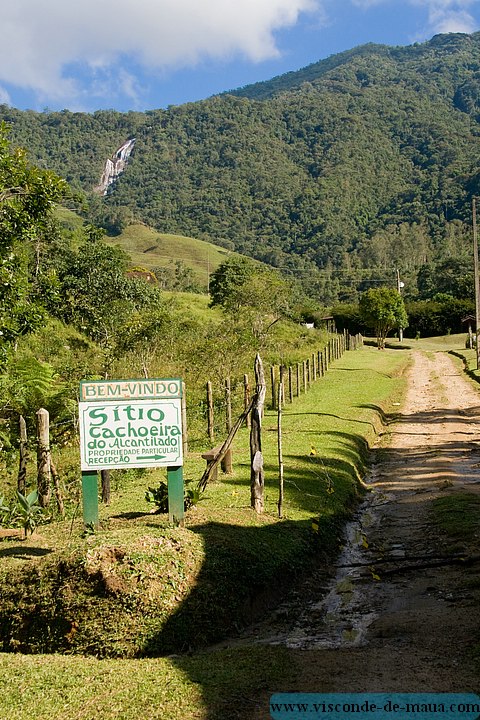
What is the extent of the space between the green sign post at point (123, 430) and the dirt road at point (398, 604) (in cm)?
245

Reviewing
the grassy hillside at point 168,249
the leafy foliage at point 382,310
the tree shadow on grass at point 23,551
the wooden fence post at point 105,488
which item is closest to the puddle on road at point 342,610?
the tree shadow on grass at point 23,551

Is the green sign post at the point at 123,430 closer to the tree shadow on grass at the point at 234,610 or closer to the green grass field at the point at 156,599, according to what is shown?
the green grass field at the point at 156,599

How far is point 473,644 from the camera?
6652mm

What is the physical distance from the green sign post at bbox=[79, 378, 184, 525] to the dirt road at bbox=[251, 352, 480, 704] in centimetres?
245

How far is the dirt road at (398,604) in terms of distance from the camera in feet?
19.9

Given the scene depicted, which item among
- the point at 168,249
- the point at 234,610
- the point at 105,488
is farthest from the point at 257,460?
the point at 168,249

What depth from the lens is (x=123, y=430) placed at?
365 inches

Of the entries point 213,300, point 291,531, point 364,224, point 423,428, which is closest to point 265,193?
point 364,224

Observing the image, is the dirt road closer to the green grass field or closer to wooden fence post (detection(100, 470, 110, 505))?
the green grass field

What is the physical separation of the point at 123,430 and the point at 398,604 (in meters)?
3.85

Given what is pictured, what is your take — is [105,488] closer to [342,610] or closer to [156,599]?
[156,599]

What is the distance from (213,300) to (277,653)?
5308cm

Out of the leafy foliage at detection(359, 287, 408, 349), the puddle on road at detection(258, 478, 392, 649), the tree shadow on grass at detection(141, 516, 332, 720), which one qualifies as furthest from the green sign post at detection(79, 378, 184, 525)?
the leafy foliage at detection(359, 287, 408, 349)

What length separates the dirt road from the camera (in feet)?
19.9
